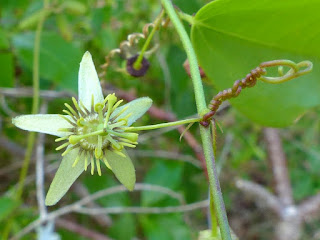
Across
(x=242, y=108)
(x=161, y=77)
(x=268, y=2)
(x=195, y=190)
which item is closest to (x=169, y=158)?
(x=195, y=190)

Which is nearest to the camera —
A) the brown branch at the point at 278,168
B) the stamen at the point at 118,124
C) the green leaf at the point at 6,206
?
the stamen at the point at 118,124

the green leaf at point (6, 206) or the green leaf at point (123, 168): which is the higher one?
the green leaf at point (6, 206)

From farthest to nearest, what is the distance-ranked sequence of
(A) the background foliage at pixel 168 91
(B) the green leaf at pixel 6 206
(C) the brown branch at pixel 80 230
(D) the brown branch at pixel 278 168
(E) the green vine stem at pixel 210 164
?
(D) the brown branch at pixel 278 168 < (C) the brown branch at pixel 80 230 < (B) the green leaf at pixel 6 206 < (A) the background foliage at pixel 168 91 < (E) the green vine stem at pixel 210 164

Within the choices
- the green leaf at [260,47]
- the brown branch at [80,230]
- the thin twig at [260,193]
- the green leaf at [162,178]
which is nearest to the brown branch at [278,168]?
the thin twig at [260,193]

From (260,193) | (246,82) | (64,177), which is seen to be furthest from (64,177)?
(260,193)

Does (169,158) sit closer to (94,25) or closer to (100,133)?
(94,25)

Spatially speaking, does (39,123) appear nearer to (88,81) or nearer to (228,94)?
(88,81)

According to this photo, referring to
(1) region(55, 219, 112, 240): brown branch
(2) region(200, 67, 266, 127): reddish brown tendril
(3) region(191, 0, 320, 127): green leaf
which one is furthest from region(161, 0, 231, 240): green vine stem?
(1) region(55, 219, 112, 240): brown branch

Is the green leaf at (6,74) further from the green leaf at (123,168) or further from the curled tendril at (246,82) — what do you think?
the curled tendril at (246,82)
